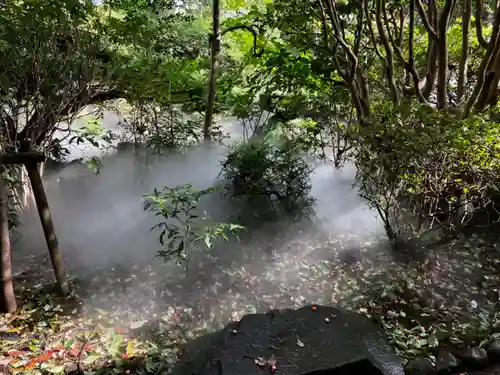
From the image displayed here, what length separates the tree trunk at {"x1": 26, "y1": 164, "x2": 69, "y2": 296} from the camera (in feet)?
10.4

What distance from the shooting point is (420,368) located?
9.09 ft

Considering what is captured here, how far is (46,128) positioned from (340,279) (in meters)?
3.17

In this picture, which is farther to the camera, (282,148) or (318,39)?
(282,148)

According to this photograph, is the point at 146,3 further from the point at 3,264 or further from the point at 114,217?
the point at 3,264

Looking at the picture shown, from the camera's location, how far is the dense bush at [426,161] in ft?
9.93

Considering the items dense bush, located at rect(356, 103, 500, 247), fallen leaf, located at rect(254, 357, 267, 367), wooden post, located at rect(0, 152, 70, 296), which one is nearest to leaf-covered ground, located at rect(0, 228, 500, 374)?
wooden post, located at rect(0, 152, 70, 296)

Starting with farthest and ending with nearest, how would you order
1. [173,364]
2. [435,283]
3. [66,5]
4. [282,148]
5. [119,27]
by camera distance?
[282,148], [119,27], [435,283], [66,5], [173,364]

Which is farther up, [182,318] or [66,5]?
[66,5]

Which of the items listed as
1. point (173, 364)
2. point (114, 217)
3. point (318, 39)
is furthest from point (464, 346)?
point (114, 217)

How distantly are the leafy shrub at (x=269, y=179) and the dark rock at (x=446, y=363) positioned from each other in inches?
101

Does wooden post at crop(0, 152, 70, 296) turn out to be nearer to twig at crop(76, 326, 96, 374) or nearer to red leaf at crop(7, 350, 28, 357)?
twig at crop(76, 326, 96, 374)

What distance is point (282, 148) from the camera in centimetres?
521

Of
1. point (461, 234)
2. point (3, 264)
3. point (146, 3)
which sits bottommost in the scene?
point (461, 234)

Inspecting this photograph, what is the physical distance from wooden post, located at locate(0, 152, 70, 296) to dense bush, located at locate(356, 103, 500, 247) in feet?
9.75
